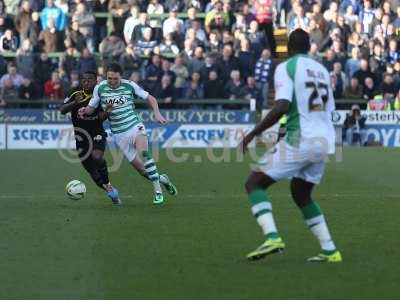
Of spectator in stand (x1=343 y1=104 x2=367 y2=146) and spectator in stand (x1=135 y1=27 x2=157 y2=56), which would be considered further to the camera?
spectator in stand (x1=135 y1=27 x2=157 y2=56)

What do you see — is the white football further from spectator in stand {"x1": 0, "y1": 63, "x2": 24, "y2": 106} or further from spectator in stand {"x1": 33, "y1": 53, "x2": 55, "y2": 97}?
spectator in stand {"x1": 33, "y1": 53, "x2": 55, "y2": 97}

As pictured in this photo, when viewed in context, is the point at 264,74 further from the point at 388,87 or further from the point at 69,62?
the point at 69,62

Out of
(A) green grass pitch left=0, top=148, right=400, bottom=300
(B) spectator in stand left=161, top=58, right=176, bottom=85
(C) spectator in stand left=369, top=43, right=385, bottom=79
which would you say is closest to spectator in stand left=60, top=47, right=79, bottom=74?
(B) spectator in stand left=161, top=58, right=176, bottom=85

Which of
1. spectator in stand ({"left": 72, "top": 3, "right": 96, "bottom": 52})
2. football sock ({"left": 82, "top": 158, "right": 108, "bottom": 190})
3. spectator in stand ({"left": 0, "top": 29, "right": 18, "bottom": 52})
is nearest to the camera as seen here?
football sock ({"left": 82, "top": 158, "right": 108, "bottom": 190})

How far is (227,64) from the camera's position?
31.2 m

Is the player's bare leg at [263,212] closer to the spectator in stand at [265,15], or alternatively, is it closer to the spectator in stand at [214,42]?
the spectator in stand at [214,42]

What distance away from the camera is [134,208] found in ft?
50.4

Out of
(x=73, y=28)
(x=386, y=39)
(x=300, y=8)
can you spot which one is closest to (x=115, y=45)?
(x=73, y=28)

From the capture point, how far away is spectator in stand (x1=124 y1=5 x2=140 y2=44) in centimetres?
3231

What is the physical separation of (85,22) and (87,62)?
2258mm

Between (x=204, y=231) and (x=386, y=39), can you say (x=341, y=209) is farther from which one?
(x=386, y=39)

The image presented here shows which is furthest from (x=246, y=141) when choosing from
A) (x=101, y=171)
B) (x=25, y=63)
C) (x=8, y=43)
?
(x=8, y=43)

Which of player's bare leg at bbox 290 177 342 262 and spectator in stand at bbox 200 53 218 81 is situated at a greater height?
player's bare leg at bbox 290 177 342 262

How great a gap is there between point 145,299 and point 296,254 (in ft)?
8.37
